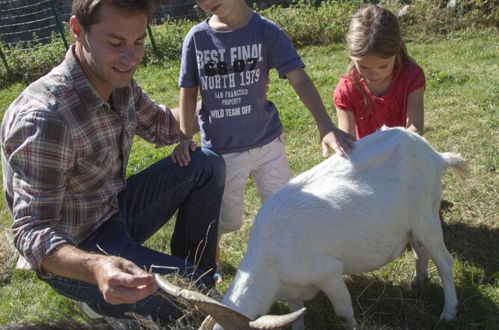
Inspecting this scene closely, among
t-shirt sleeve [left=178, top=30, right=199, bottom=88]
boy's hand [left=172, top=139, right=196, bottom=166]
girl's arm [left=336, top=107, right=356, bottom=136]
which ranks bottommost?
girl's arm [left=336, top=107, right=356, bottom=136]

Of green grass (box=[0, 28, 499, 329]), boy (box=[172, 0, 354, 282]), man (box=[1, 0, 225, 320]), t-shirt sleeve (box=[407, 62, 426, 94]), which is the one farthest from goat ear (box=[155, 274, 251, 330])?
t-shirt sleeve (box=[407, 62, 426, 94])

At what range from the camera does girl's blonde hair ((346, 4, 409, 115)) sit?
3900 mm

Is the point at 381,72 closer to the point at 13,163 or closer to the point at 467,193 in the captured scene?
the point at 467,193

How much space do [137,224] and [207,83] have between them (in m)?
1.15

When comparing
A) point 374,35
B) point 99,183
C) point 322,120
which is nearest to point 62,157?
point 99,183

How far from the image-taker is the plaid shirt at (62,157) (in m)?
2.76

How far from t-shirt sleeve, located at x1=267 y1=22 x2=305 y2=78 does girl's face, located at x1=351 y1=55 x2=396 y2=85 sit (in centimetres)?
44

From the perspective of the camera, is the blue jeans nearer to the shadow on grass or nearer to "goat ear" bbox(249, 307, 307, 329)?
"goat ear" bbox(249, 307, 307, 329)

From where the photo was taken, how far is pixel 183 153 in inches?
149

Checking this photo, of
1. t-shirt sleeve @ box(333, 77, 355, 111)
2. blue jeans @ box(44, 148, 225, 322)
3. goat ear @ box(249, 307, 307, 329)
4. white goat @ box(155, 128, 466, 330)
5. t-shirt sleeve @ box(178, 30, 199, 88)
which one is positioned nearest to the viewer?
goat ear @ box(249, 307, 307, 329)

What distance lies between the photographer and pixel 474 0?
10734mm

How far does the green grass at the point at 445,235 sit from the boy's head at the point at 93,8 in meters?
1.56

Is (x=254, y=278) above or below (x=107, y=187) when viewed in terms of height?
below

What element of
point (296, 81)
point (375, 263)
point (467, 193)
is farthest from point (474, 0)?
point (375, 263)
